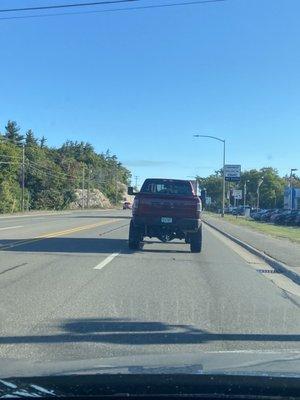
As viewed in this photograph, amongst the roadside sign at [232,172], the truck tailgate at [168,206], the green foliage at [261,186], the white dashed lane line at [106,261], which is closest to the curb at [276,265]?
the truck tailgate at [168,206]

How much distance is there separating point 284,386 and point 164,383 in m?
0.74

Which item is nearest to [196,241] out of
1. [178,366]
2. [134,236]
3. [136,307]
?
[134,236]

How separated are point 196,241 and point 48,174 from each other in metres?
89.6

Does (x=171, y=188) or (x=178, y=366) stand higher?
(x=171, y=188)

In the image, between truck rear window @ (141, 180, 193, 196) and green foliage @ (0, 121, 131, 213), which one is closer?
truck rear window @ (141, 180, 193, 196)

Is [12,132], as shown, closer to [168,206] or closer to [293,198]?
[293,198]

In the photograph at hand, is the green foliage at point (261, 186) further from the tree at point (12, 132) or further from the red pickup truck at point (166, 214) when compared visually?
the red pickup truck at point (166, 214)

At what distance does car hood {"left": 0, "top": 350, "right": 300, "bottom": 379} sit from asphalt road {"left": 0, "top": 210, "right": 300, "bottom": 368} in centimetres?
165

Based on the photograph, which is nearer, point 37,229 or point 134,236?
point 134,236

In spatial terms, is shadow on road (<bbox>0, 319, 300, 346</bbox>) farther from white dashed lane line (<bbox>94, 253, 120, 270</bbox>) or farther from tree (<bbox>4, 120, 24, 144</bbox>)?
tree (<bbox>4, 120, 24, 144</bbox>)

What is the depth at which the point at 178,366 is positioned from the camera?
4574mm

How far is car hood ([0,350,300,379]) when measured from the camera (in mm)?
4309

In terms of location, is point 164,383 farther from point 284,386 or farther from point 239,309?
point 239,309

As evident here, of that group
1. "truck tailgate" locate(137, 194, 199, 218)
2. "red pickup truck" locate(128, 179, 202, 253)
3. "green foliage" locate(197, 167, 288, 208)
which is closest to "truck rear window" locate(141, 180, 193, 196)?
"red pickup truck" locate(128, 179, 202, 253)
